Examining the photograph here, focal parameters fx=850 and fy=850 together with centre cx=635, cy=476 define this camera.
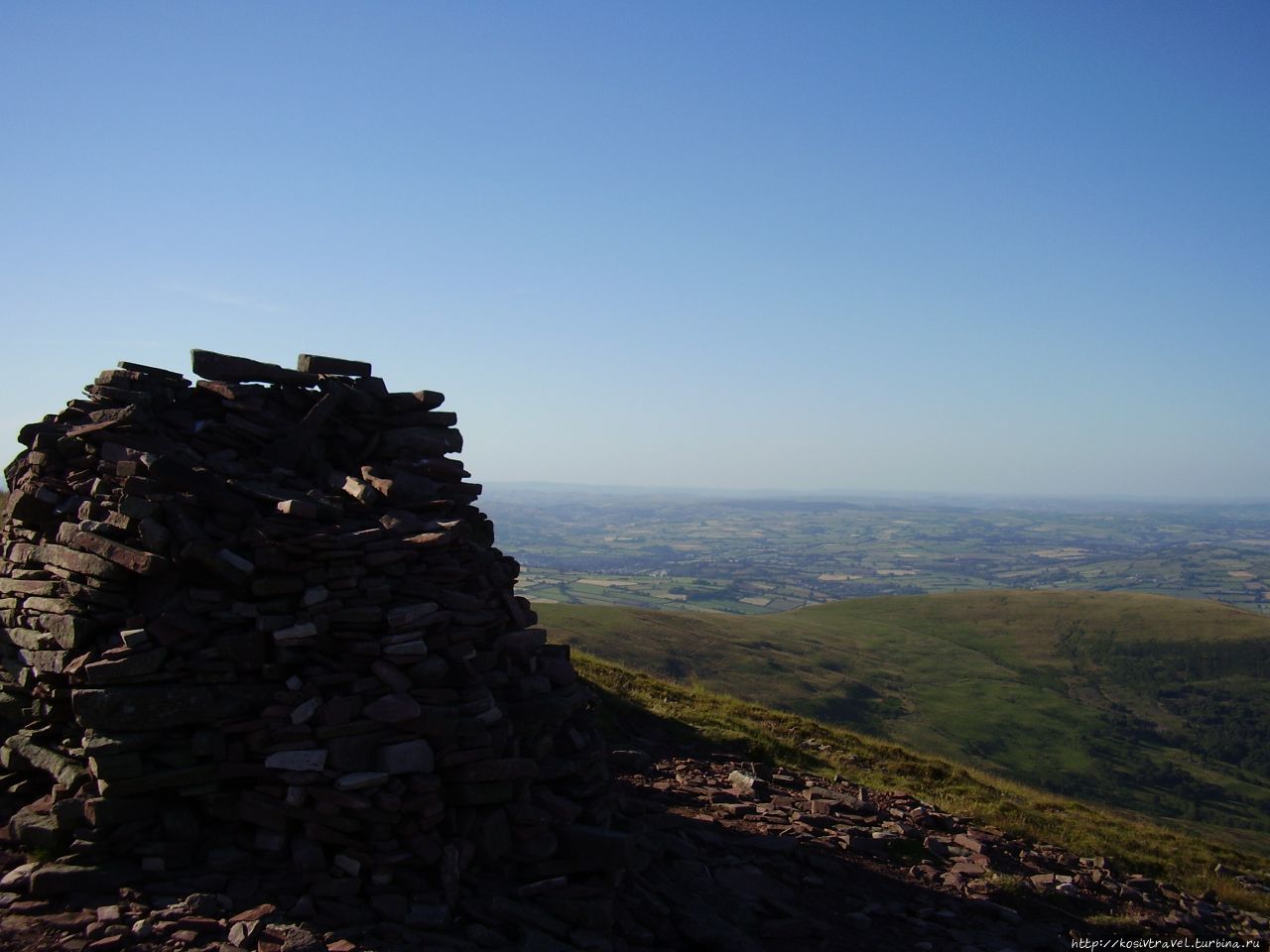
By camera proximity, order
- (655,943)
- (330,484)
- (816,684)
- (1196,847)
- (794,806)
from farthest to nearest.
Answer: (816,684) → (1196,847) → (794,806) → (330,484) → (655,943)

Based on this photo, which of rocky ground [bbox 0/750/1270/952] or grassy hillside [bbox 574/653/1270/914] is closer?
rocky ground [bbox 0/750/1270/952]

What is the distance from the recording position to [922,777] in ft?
75.8

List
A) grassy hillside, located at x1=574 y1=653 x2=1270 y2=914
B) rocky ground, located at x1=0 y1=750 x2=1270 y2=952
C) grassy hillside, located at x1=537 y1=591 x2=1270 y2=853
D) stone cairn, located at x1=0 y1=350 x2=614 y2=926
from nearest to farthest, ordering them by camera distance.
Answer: rocky ground, located at x1=0 y1=750 x2=1270 y2=952 → stone cairn, located at x1=0 y1=350 x2=614 y2=926 → grassy hillside, located at x1=574 y1=653 x2=1270 y2=914 → grassy hillside, located at x1=537 y1=591 x2=1270 y2=853

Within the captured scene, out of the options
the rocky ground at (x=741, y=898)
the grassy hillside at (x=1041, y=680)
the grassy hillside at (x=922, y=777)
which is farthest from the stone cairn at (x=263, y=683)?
the grassy hillside at (x=1041, y=680)

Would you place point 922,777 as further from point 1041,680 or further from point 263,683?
point 1041,680

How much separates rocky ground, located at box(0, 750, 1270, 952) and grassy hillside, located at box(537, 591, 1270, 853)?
126 ft

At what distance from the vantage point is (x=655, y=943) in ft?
36.5

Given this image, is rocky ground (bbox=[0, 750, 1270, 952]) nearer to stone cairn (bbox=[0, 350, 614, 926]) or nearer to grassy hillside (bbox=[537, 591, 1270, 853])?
stone cairn (bbox=[0, 350, 614, 926])

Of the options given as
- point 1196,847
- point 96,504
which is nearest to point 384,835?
point 96,504

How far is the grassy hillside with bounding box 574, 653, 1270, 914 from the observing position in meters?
18.9

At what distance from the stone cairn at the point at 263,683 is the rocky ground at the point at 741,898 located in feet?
1.09

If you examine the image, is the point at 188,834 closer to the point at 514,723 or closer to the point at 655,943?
the point at 514,723

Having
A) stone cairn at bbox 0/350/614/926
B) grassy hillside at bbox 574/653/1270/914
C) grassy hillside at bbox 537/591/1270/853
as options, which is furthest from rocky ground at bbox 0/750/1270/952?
grassy hillside at bbox 537/591/1270/853

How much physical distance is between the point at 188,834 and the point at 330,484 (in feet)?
17.0
